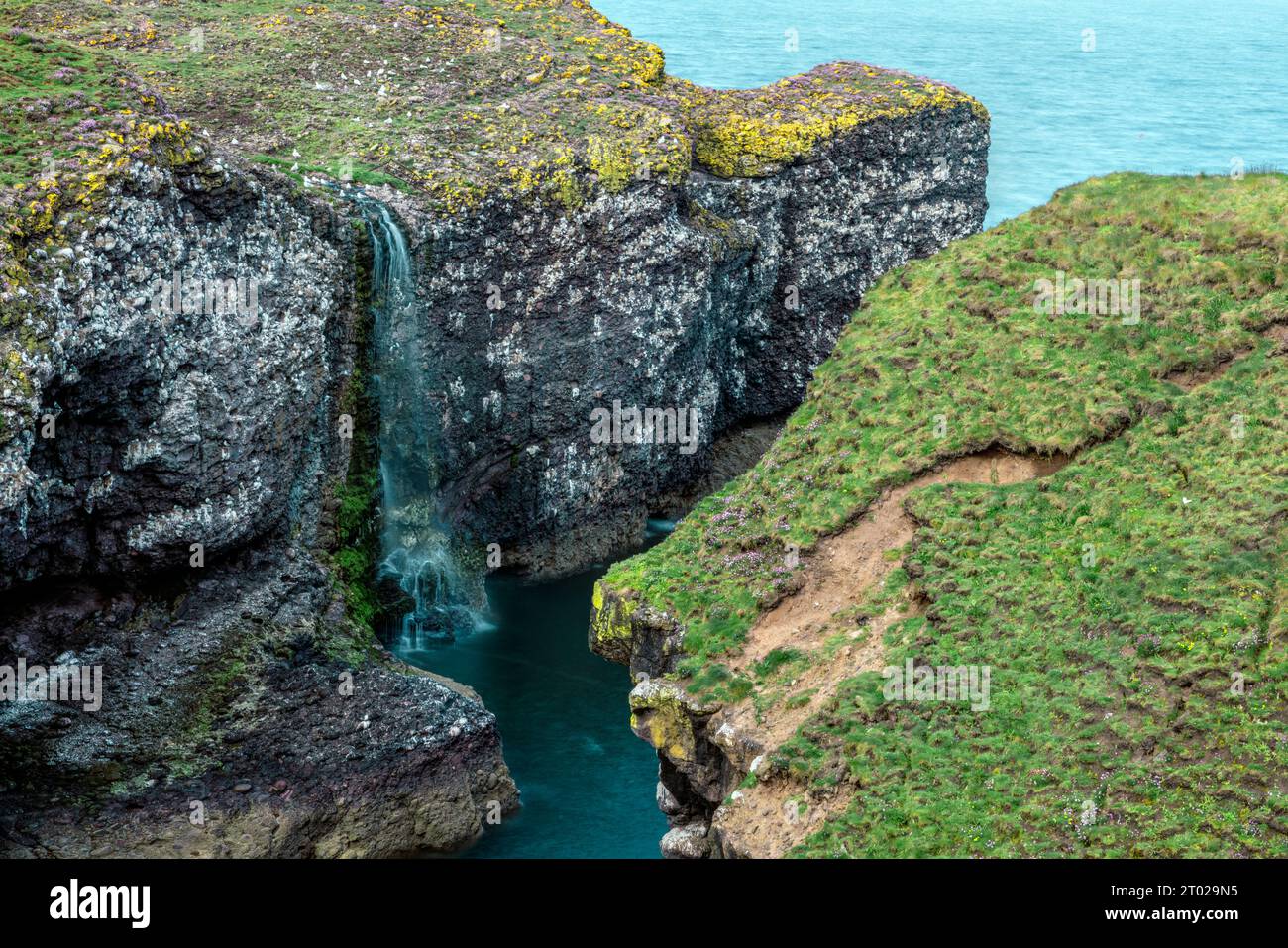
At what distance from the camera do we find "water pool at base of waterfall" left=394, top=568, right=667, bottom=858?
45312 millimetres

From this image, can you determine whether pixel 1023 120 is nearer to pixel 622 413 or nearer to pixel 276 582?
pixel 622 413

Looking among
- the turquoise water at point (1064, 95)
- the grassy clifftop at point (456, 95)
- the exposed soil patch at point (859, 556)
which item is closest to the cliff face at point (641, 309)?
the grassy clifftop at point (456, 95)

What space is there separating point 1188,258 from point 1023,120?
421ft

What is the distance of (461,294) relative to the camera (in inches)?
2173

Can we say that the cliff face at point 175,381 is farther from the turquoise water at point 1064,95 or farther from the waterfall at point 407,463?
the turquoise water at point 1064,95
